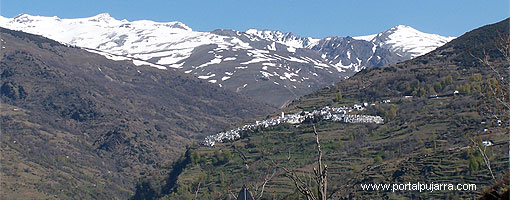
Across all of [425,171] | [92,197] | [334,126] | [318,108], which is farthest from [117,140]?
[425,171]

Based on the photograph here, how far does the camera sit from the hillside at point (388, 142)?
69938 millimetres

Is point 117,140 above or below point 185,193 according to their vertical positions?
above

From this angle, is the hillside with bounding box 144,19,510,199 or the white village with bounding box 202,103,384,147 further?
the white village with bounding box 202,103,384,147

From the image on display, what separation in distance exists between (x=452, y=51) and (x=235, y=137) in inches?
2121

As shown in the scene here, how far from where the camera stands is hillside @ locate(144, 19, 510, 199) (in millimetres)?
69938

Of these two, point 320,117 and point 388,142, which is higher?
point 320,117

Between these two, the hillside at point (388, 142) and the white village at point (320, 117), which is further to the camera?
the white village at point (320, 117)

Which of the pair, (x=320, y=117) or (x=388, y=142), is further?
Answer: (x=320, y=117)

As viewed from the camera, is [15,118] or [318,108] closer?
[318,108]

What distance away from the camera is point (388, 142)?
97250 mm

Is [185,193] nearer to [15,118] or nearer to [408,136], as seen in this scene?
[408,136]

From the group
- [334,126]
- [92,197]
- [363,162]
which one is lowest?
[92,197]

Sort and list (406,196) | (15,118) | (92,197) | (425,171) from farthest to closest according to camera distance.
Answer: (15,118) → (92,197) → (425,171) → (406,196)

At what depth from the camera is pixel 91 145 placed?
19025 cm
